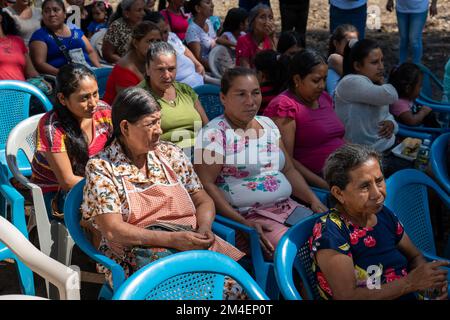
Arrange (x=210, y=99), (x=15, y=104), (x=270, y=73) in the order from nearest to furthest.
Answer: (x=15, y=104) < (x=270, y=73) < (x=210, y=99)

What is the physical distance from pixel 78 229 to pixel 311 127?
1494 mm

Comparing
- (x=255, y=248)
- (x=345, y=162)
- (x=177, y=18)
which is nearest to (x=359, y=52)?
(x=255, y=248)

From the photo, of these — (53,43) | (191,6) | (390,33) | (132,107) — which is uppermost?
(132,107)

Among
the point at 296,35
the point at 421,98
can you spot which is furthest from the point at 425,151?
the point at 296,35

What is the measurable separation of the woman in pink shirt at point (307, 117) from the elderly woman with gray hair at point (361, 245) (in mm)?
1037

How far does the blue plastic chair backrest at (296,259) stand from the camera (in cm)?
250

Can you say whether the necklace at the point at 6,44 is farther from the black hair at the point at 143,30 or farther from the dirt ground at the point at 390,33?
the dirt ground at the point at 390,33

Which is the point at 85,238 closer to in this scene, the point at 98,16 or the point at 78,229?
the point at 78,229

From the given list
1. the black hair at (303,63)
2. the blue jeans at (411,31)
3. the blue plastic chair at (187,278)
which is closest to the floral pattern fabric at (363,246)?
the blue plastic chair at (187,278)

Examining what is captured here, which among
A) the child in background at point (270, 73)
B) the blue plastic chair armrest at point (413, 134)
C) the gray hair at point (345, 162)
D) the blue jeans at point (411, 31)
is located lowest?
the blue jeans at point (411, 31)

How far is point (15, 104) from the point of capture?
13.9ft

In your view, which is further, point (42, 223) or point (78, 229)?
point (42, 223)

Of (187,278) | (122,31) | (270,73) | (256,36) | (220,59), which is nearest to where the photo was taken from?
(187,278)
